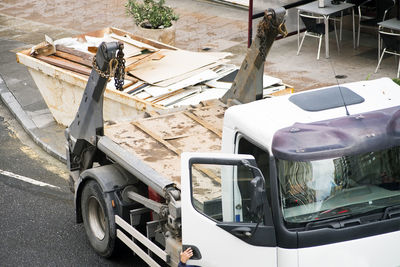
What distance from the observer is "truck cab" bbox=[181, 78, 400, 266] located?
568 cm

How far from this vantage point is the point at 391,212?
5875 millimetres

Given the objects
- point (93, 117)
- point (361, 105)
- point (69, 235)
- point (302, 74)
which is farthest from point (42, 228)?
point (302, 74)

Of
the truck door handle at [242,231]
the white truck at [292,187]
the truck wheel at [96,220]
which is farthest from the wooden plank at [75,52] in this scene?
the truck door handle at [242,231]

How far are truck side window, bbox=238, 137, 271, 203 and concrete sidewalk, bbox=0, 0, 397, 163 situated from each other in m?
5.98

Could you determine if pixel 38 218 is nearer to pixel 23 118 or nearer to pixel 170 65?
pixel 170 65

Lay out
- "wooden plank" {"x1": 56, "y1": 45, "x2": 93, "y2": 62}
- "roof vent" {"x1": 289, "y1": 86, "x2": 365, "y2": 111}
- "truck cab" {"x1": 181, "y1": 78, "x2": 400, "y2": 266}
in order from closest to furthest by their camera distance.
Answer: "truck cab" {"x1": 181, "y1": 78, "x2": 400, "y2": 266} < "roof vent" {"x1": 289, "y1": 86, "x2": 365, "y2": 111} < "wooden plank" {"x1": 56, "y1": 45, "x2": 93, "y2": 62}

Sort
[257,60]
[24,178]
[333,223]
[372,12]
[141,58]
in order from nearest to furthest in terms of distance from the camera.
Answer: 1. [333,223]
2. [257,60]
3. [24,178]
4. [141,58]
5. [372,12]

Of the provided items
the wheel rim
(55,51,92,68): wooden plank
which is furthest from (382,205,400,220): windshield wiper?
(55,51,92,68): wooden plank

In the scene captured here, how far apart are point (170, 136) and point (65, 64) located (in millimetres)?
4424

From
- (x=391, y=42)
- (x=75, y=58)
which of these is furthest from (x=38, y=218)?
(x=391, y=42)

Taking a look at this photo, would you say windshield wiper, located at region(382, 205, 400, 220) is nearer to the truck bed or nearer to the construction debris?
the truck bed

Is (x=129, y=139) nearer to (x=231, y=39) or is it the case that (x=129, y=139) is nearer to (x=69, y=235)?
(x=69, y=235)

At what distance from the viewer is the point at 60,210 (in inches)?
389

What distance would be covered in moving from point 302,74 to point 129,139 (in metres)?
6.95
